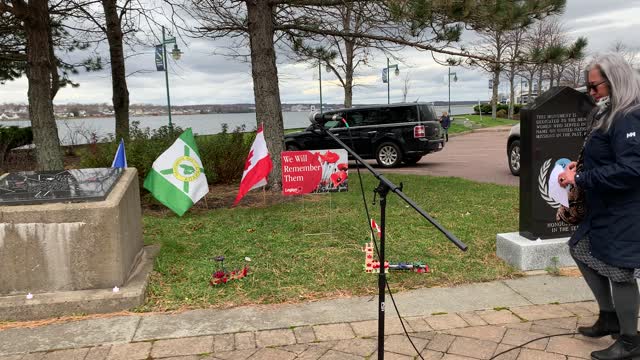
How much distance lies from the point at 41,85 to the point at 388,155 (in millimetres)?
9115

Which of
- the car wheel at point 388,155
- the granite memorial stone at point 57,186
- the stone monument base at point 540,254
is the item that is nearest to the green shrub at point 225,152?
the car wheel at point 388,155

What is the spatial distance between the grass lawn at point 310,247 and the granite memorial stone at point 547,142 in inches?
24.6

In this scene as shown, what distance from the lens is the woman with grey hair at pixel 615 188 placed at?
2.85 meters

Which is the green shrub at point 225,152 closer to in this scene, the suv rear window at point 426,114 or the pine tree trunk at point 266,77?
the pine tree trunk at point 266,77

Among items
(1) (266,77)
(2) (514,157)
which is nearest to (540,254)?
(1) (266,77)

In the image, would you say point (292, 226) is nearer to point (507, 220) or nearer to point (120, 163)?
point (120, 163)

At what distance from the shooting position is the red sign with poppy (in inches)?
265

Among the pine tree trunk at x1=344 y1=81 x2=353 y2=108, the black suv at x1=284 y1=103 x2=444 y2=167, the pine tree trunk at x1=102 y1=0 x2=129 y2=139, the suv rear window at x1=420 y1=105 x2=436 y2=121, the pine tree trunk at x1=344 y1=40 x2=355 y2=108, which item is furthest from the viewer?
the pine tree trunk at x1=344 y1=81 x2=353 y2=108

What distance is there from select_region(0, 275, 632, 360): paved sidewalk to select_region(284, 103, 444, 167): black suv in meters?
9.98

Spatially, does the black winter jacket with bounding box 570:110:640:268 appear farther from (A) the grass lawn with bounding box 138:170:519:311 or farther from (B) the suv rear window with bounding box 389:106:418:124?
(B) the suv rear window with bounding box 389:106:418:124

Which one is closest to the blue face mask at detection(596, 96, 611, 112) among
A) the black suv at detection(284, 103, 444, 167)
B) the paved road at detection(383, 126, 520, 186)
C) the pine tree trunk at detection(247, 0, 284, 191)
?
the pine tree trunk at detection(247, 0, 284, 191)

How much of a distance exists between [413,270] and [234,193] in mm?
5630

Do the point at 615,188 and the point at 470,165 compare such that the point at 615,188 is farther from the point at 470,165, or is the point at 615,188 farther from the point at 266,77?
the point at 470,165

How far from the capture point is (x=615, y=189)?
2895 mm
